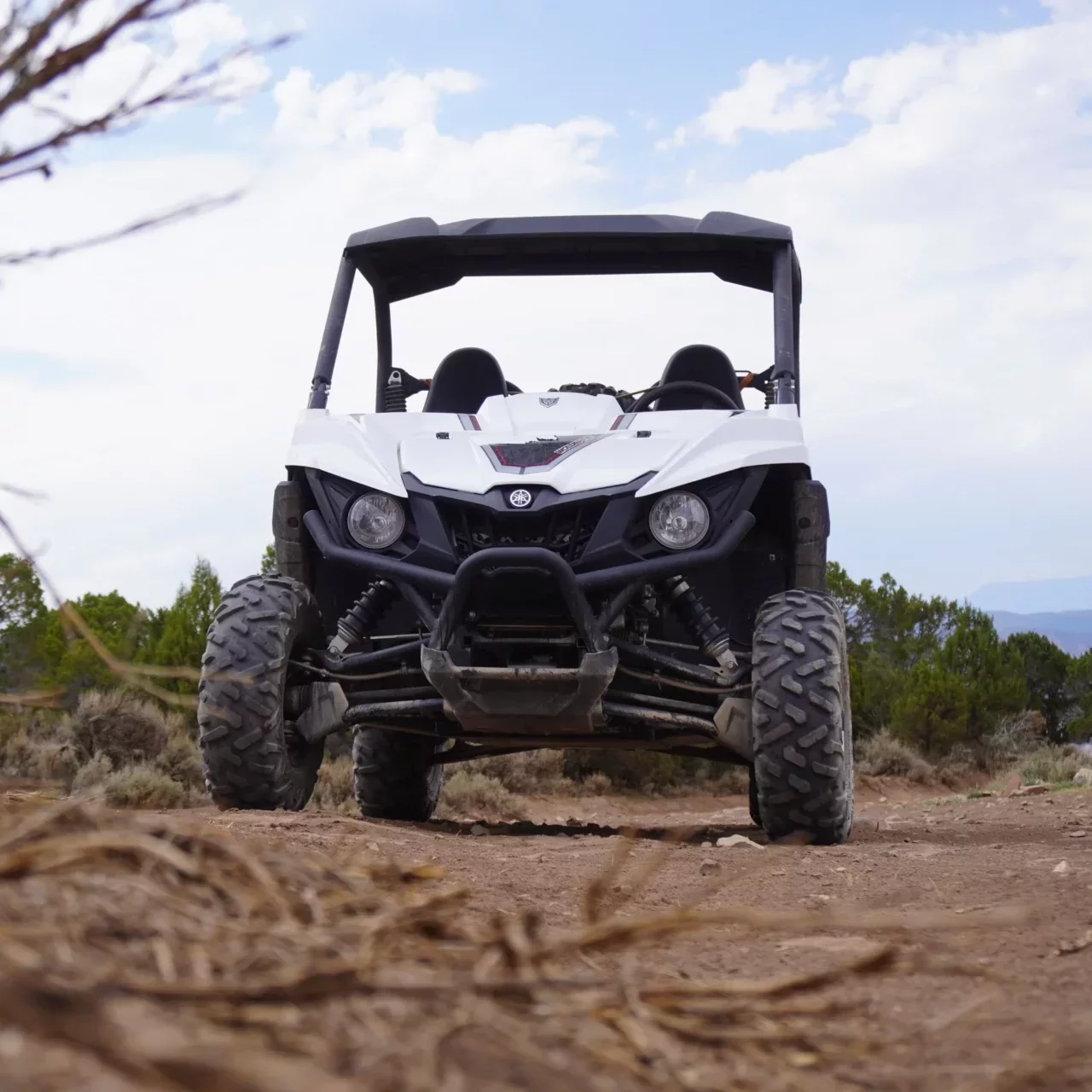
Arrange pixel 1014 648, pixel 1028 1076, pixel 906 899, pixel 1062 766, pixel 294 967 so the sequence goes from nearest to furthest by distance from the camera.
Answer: pixel 294 967, pixel 1028 1076, pixel 906 899, pixel 1062 766, pixel 1014 648

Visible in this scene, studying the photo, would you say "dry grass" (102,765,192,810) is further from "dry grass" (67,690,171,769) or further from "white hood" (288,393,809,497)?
"white hood" (288,393,809,497)

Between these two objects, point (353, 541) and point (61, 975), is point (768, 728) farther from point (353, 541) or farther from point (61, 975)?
point (61, 975)

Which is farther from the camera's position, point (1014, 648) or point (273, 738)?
point (1014, 648)

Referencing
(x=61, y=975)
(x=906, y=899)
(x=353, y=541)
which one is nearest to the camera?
(x=61, y=975)

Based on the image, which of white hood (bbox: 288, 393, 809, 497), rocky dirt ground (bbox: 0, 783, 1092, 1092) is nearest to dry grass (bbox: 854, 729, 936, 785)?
white hood (bbox: 288, 393, 809, 497)

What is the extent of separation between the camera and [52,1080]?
2.80 ft

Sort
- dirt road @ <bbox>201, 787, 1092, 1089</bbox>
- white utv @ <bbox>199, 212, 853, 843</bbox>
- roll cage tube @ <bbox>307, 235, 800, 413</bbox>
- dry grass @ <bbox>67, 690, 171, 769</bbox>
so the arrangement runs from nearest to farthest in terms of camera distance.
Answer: dirt road @ <bbox>201, 787, 1092, 1089</bbox> < white utv @ <bbox>199, 212, 853, 843</bbox> < roll cage tube @ <bbox>307, 235, 800, 413</bbox> < dry grass @ <bbox>67, 690, 171, 769</bbox>

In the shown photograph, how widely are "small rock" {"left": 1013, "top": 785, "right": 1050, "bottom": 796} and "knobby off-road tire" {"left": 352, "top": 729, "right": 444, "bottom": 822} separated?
4773mm

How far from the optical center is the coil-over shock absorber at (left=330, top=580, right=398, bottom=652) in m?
5.70

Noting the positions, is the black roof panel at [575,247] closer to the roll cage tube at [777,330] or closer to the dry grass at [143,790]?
the roll cage tube at [777,330]

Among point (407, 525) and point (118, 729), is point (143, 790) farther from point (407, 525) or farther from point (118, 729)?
point (407, 525)

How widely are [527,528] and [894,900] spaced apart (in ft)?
10.1

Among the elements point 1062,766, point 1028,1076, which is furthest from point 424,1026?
point 1062,766

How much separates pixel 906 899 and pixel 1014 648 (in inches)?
732
